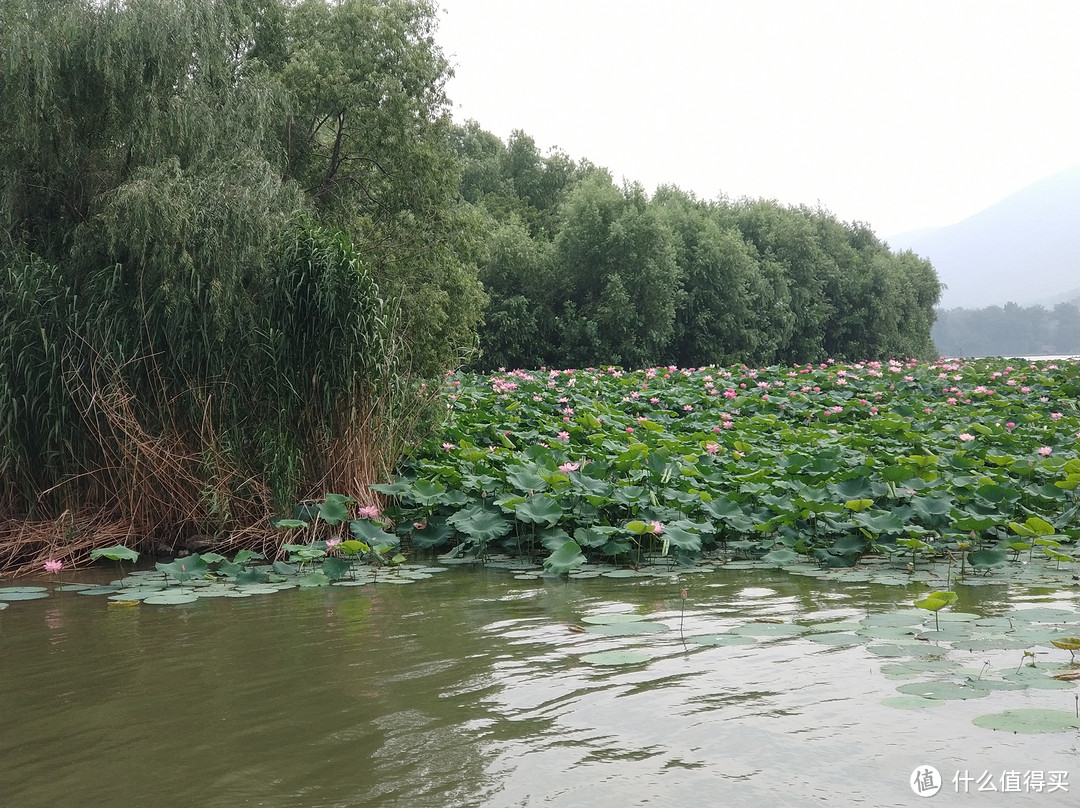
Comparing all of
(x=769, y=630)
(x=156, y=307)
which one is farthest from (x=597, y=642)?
(x=156, y=307)

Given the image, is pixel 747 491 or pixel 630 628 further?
pixel 747 491

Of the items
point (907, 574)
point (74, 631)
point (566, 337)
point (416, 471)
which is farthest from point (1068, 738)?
point (566, 337)

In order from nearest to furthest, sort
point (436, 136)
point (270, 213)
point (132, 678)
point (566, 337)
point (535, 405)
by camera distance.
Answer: point (132, 678) → point (270, 213) → point (535, 405) → point (436, 136) → point (566, 337)

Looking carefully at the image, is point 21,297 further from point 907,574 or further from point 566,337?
point 566,337

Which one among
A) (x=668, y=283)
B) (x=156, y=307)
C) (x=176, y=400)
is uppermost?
(x=668, y=283)

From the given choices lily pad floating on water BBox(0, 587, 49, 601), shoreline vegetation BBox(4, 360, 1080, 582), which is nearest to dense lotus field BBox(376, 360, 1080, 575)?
shoreline vegetation BBox(4, 360, 1080, 582)

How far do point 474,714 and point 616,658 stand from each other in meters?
0.74

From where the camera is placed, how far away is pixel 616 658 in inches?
153

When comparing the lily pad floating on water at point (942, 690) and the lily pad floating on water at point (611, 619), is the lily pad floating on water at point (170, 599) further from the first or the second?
the lily pad floating on water at point (942, 690)

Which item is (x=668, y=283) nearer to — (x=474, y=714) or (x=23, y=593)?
(x=23, y=593)

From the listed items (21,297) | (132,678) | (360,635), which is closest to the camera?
(132,678)

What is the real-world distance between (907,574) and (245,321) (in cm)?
506

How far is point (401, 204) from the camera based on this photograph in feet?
48.7

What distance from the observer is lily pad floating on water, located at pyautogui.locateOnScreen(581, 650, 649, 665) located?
384 cm
